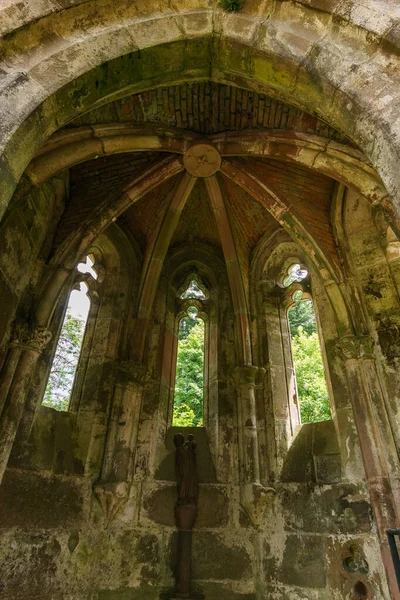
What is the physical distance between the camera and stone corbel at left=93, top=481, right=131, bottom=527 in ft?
17.2

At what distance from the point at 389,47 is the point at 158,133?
365 centimetres

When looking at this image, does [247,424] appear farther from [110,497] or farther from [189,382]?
[189,382]

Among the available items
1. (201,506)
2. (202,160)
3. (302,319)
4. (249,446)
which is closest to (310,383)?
(302,319)

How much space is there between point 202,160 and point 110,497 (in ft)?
16.2

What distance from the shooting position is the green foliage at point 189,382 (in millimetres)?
9203

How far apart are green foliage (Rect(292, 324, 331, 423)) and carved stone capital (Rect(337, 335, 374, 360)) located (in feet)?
12.5

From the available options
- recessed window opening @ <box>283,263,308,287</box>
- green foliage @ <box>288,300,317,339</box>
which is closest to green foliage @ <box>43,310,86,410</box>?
recessed window opening @ <box>283,263,308,287</box>

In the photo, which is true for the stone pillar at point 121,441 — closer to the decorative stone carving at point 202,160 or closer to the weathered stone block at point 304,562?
the weathered stone block at point 304,562

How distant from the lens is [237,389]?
250 inches

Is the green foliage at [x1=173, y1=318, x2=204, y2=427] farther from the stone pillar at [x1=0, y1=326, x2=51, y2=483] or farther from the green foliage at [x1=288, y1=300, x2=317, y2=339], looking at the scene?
the stone pillar at [x1=0, y1=326, x2=51, y2=483]

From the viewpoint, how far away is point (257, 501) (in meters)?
5.33

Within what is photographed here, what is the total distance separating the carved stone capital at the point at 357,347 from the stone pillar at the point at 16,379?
149 inches

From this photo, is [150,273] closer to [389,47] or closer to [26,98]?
[26,98]

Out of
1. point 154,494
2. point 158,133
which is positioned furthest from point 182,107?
point 154,494
